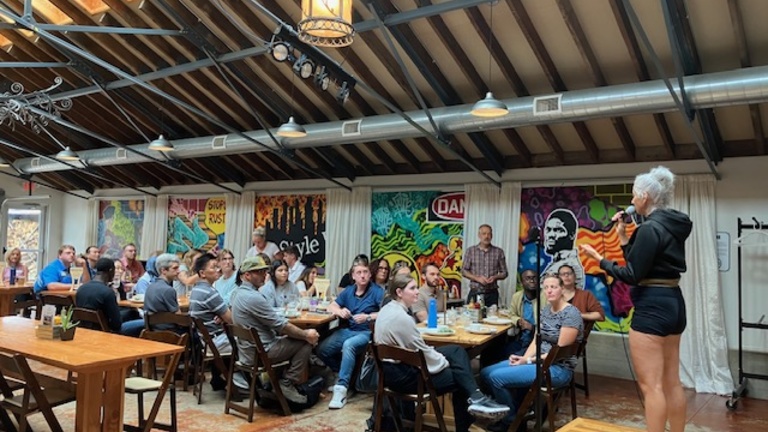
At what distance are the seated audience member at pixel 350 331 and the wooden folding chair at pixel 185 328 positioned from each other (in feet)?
4.16

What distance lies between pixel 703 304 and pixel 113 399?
19.6 feet

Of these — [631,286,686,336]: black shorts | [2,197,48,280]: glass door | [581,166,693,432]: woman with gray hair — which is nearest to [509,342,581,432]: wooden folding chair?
[581,166,693,432]: woman with gray hair

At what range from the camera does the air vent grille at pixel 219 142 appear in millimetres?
8352

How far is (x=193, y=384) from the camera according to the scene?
5.95 m

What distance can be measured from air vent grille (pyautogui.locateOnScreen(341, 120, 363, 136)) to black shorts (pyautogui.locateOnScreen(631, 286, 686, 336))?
4.91 meters

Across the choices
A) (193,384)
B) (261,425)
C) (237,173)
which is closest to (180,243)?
(237,173)

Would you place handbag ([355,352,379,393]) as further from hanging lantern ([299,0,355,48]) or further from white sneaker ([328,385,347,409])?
hanging lantern ([299,0,355,48])

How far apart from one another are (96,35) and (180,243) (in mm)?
5053

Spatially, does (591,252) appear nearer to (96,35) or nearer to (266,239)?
(96,35)

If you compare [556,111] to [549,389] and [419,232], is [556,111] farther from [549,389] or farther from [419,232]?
[419,232]

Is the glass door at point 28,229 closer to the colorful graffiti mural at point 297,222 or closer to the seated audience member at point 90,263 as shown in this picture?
the seated audience member at point 90,263

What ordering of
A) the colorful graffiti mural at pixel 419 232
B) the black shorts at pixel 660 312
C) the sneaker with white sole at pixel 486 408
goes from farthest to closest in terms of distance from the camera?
the colorful graffiti mural at pixel 419 232 < the sneaker with white sole at pixel 486 408 < the black shorts at pixel 660 312

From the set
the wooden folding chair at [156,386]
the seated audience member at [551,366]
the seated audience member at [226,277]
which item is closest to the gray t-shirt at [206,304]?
the wooden folding chair at [156,386]

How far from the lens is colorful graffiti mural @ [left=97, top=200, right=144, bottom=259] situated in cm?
1255
